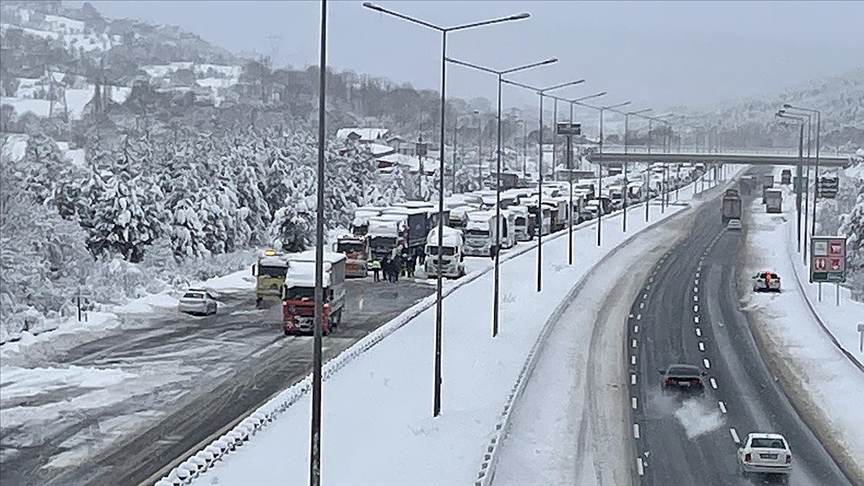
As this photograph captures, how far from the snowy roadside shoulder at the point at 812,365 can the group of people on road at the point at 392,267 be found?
54.6 ft

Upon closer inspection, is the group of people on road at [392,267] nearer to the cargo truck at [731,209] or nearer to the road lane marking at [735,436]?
the road lane marking at [735,436]

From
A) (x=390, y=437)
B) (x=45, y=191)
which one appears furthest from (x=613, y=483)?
(x=45, y=191)

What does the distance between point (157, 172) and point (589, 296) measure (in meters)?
26.8

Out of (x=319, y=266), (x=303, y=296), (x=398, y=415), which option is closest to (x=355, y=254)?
(x=303, y=296)

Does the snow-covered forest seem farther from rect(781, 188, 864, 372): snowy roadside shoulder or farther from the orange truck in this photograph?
rect(781, 188, 864, 372): snowy roadside shoulder

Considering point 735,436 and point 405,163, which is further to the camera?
point 405,163

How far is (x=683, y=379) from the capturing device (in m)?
34.8

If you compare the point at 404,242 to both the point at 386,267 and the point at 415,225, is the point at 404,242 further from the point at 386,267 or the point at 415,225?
the point at 386,267

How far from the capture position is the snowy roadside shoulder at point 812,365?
2979cm

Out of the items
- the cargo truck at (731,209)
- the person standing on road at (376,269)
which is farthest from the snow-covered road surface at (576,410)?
the cargo truck at (731,209)

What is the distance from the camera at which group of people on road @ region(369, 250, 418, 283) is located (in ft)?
A: 198

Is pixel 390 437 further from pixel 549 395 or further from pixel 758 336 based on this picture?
pixel 758 336

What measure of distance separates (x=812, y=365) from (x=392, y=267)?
81.5ft

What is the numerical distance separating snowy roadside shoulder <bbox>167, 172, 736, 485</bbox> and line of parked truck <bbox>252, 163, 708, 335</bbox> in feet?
8.36
